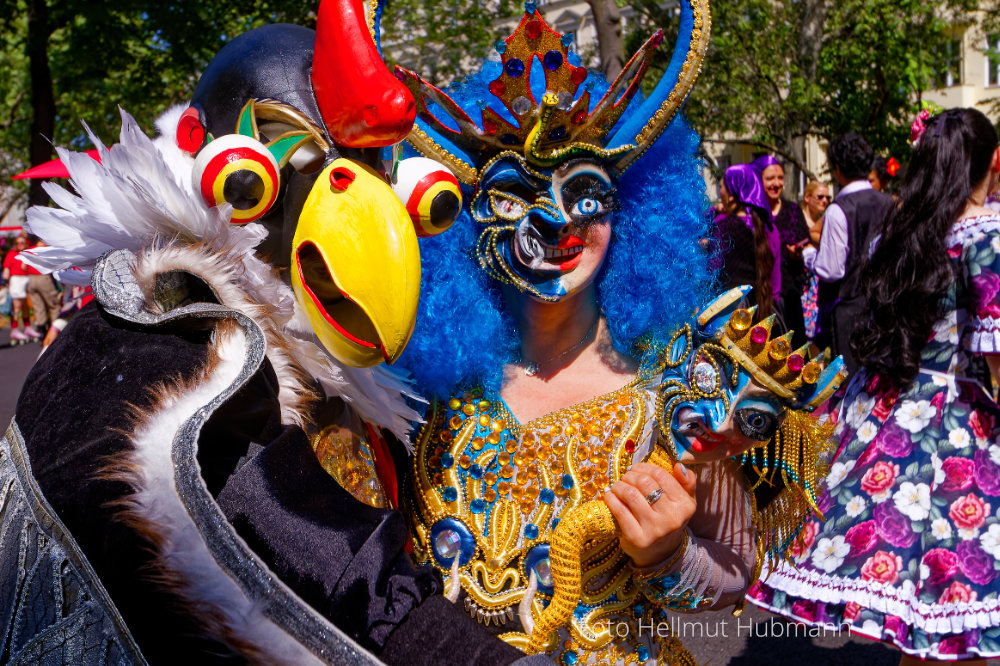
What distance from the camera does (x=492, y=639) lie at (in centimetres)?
86

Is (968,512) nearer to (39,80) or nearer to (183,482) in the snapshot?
(183,482)

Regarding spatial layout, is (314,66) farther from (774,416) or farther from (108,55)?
(108,55)

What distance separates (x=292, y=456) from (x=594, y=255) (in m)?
0.90

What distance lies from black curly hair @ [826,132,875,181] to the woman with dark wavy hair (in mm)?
1940

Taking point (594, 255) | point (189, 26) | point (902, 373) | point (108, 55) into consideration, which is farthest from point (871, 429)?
point (108, 55)

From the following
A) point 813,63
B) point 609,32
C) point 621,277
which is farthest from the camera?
point 813,63

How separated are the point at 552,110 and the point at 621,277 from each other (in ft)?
1.26

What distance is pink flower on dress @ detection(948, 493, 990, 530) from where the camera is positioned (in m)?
2.70

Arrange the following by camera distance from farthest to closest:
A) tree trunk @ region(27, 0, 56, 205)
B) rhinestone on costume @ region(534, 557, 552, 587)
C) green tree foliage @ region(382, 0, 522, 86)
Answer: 1. tree trunk @ region(27, 0, 56, 205)
2. green tree foliage @ region(382, 0, 522, 86)
3. rhinestone on costume @ region(534, 557, 552, 587)

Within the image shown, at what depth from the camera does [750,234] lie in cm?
493

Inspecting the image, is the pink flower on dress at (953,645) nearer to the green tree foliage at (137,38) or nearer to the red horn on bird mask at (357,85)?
the red horn on bird mask at (357,85)

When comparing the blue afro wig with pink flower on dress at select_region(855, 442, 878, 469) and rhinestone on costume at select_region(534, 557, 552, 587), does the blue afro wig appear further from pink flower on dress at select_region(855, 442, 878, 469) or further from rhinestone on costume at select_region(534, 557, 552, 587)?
pink flower on dress at select_region(855, 442, 878, 469)

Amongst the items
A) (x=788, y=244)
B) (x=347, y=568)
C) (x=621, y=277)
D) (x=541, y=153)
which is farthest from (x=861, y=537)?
(x=788, y=244)

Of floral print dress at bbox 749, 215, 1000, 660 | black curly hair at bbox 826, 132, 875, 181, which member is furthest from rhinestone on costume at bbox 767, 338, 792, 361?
black curly hair at bbox 826, 132, 875, 181
